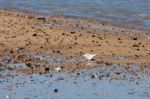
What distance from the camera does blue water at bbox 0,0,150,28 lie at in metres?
17.4

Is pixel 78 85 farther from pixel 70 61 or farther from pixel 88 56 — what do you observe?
pixel 88 56

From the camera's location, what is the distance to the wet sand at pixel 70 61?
26.5 feet

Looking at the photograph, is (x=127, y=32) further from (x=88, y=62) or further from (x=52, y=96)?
(x=52, y=96)

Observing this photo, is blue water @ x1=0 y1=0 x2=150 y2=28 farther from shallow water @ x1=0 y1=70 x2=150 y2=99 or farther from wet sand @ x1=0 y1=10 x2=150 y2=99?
shallow water @ x1=0 y1=70 x2=150 y2=99

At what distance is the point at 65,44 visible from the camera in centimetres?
1159

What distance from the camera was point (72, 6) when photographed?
1917 centimetres

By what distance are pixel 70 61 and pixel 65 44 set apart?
158cm

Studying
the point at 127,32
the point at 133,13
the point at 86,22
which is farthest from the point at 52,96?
the point at 133,13

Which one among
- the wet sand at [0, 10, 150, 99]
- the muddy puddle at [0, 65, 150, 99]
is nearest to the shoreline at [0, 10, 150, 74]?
the wet sand at [0, 10, 150, 99]

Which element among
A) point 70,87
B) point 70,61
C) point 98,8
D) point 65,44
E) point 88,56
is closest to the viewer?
point 70,87

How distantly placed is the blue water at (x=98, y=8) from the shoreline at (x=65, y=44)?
76.1 inches

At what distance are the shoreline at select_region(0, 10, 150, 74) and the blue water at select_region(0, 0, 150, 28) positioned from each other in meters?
1.93

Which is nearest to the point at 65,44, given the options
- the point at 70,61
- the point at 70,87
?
the point at 70,61

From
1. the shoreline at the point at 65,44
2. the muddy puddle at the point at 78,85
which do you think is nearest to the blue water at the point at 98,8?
the shoreline at the point at 65,44
